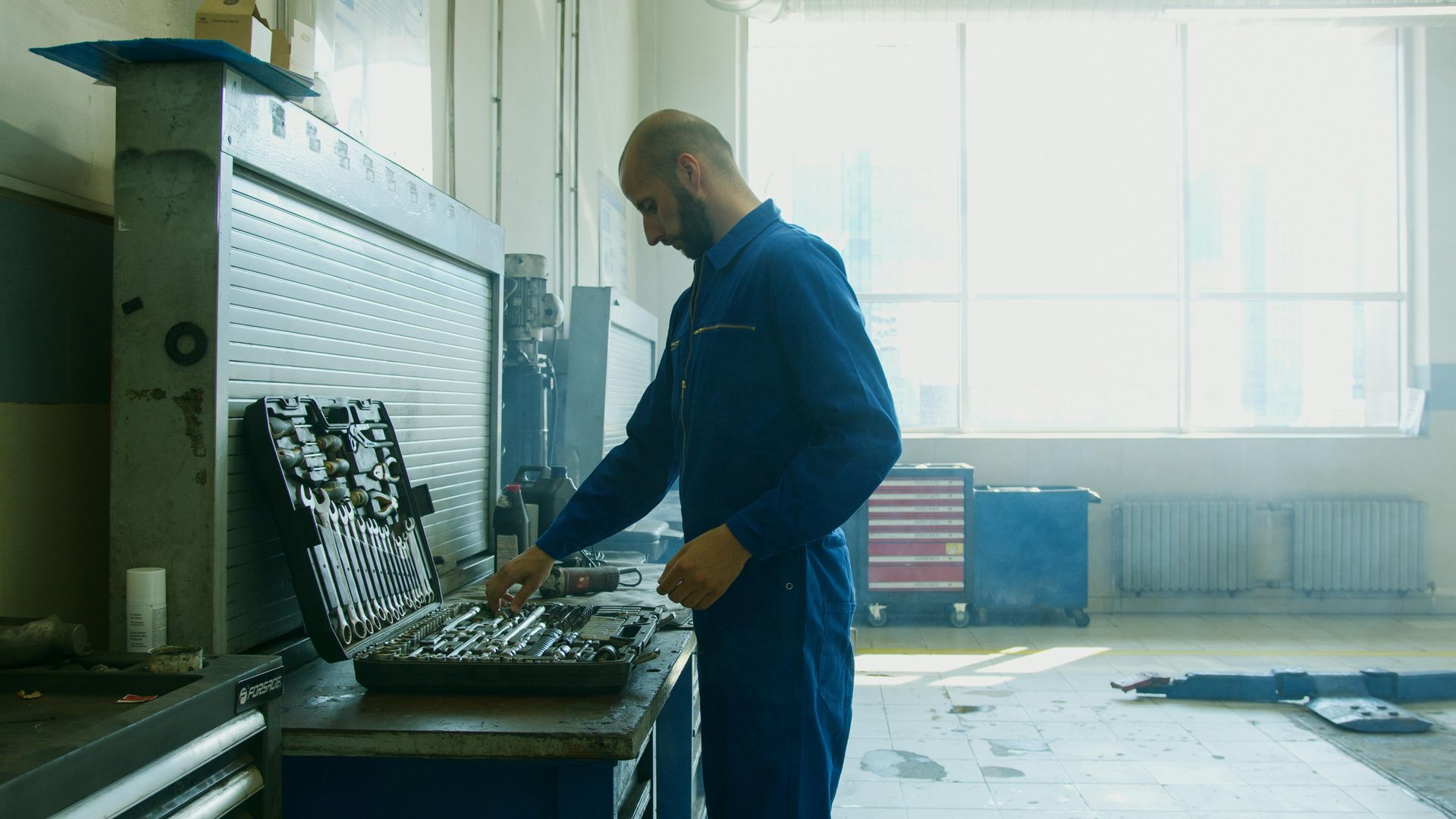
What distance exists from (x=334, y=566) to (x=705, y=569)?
51 centimetres

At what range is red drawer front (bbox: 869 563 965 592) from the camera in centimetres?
550

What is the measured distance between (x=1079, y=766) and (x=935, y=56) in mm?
4617

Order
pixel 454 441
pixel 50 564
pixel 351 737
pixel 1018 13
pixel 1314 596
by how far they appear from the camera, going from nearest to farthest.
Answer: pixel 351 737 < pixel 50 564 < pixel 454 441 < pixel 1018 13 < pixel 1314 596

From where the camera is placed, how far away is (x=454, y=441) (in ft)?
6.90

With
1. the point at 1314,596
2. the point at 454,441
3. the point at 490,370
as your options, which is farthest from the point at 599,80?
the point at 1314,596

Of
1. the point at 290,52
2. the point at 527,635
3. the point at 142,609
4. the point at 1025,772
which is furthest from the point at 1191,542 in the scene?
the point at 142,609

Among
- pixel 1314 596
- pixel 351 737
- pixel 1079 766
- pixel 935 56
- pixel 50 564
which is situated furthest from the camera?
pixel 935 56

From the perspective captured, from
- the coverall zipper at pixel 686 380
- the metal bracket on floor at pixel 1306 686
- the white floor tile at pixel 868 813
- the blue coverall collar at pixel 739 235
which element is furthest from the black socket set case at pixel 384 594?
the metal bracket on floor at pixel 1306 686

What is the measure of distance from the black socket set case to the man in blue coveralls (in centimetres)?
13

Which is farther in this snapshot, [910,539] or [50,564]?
[910,539]

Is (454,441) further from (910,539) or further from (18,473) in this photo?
(910,539)

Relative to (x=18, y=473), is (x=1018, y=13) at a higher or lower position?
higher

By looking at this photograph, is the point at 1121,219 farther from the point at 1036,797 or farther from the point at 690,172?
the point at 690,172

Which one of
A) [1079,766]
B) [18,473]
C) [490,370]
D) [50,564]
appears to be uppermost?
[490,370]
